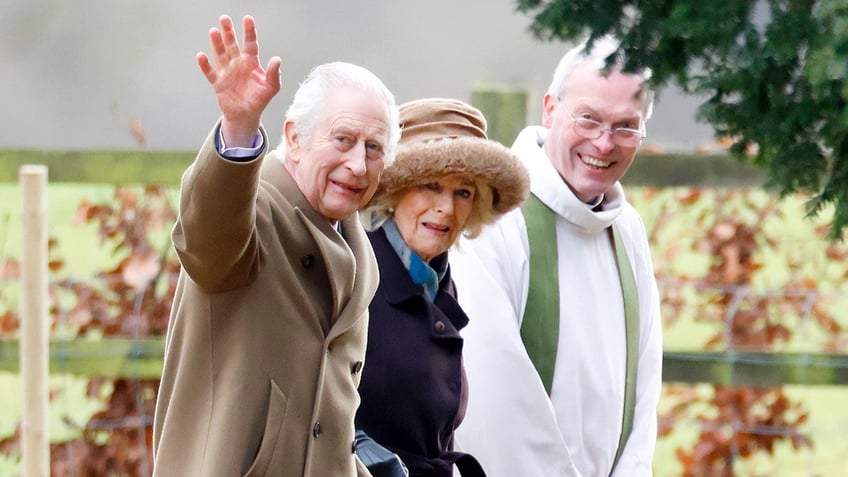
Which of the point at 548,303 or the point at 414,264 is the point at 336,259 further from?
the point at 548,303

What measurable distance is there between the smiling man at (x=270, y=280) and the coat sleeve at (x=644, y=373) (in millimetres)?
1165

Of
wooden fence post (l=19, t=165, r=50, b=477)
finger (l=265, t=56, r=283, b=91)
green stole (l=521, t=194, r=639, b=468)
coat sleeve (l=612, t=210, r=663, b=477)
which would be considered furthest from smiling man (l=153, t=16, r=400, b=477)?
wooden fence post (l=19, t=165, r=50, b=477)

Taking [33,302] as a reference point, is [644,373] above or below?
below

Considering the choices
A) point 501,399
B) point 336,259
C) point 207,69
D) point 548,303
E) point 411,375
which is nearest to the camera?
point 207,69

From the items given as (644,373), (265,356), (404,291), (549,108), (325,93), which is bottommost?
(265,356)

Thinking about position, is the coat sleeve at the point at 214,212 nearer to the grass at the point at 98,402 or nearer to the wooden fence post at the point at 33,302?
the wooden fence post at the point at 33,302

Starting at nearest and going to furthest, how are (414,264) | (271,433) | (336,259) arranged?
1. (271,433)
2. (336,259)
3. (414,264)

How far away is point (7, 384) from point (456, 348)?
2781 millimetres

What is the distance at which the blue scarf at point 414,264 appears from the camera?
362cm

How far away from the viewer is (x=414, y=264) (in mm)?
3633

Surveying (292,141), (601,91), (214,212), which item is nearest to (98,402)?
(601,91)

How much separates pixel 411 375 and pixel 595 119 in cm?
100

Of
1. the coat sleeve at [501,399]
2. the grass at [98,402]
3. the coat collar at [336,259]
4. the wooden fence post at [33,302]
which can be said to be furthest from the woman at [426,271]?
the grass at [98,402]

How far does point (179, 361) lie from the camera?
116 inches
